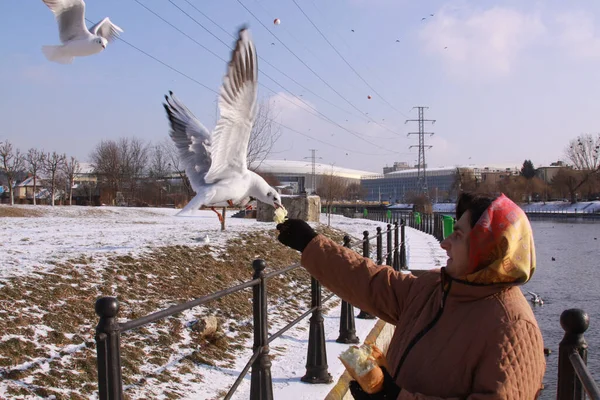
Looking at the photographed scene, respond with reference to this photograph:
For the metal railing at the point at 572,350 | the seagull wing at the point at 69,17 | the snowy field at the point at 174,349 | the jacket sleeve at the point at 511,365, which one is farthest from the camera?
the seagull wing at the point at 69,17

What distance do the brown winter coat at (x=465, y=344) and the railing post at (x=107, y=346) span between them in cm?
102

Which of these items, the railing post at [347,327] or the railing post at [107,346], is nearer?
the railing post at [107,346]

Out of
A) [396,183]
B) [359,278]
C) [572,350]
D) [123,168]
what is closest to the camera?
[572,350]

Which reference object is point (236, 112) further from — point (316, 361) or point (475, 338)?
point (475, 338)

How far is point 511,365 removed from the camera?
1.77 meters

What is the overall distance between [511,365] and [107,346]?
1367 mm

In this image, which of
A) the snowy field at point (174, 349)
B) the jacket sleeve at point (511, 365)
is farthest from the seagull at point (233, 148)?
the jacket sleeve at point (511, 365)

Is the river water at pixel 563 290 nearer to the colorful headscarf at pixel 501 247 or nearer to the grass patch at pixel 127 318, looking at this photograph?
the grass patch at pixel 127 318

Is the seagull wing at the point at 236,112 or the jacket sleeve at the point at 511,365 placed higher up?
the seagull wing at the point at 236,112

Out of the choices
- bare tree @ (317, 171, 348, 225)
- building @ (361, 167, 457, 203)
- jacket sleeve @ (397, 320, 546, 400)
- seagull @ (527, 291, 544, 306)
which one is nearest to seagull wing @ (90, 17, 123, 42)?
jacket sleeve @ (397, 320, 546, 400)

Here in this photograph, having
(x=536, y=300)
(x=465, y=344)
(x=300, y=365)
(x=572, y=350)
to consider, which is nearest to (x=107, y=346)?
(x=465, y=344)

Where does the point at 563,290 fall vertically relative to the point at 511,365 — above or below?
below

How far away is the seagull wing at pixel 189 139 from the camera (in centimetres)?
1018

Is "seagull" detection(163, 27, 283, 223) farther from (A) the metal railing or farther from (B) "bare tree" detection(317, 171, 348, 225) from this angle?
(B) "bare tree" detection(317, 171, 348, 225)
